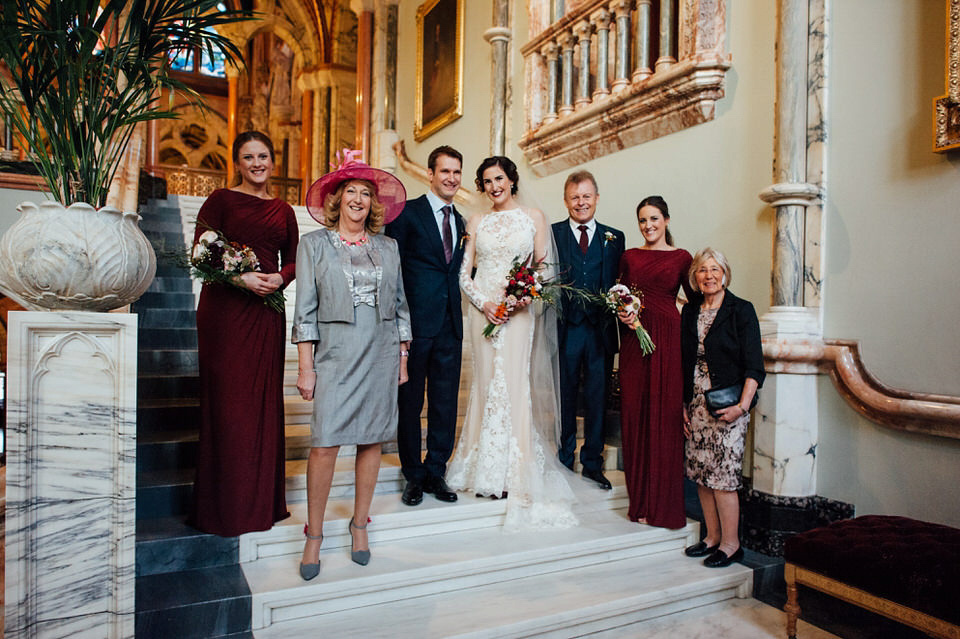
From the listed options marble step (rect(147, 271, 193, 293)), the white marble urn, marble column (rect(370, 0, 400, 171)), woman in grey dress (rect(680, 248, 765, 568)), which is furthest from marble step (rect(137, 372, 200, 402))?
marble column (rect(370, 0, 400, 171))

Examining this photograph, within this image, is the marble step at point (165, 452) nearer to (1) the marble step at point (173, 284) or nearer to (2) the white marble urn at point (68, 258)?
(2) the white marble urn at point (68, 258)

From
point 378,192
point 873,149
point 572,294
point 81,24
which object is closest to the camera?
point 81,24

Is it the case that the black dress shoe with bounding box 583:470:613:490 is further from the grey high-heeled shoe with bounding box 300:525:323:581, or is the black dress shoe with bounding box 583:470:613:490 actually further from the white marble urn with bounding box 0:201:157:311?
the white marble urn with bounding box 0:201:157:311

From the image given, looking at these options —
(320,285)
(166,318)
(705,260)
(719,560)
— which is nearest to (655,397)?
(705,260)

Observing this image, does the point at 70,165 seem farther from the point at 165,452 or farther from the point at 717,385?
the point at 717,385

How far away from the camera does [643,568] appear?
11.6 ft

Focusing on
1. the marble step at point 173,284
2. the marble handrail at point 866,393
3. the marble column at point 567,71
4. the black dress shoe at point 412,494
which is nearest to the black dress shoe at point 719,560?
the marble handrail at point 866,393

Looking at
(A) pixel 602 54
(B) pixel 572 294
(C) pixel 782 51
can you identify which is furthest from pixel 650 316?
(A) pixel 602 54

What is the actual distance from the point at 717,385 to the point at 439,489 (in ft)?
5.36

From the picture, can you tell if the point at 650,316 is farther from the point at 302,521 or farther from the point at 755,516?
the point at 302,521

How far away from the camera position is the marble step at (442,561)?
111 inches

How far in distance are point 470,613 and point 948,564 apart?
74.2 inches

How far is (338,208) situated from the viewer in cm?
301

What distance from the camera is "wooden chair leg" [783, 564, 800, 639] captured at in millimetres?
2963
